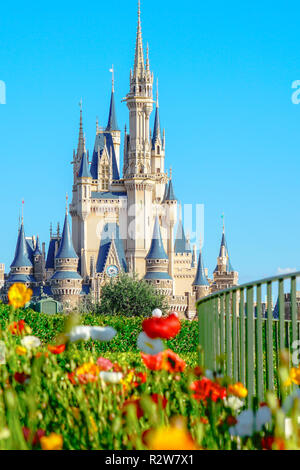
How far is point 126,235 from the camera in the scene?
77.9m

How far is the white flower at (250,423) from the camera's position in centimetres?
386

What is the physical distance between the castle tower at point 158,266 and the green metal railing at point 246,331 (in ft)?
214

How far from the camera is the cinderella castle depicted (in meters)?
73.3

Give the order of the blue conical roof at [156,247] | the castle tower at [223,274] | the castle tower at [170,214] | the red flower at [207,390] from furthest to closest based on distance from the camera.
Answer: the castle tower at [223,274]
the castle tower at [170,214]
the blue conical roof at [156,247]
the red flower at [207,390]

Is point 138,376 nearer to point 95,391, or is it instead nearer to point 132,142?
point 95,391

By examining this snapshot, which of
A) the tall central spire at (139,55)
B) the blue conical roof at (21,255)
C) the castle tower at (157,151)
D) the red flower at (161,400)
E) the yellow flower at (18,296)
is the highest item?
the tall central spire at (139,55)

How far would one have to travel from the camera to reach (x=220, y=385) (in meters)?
4.47

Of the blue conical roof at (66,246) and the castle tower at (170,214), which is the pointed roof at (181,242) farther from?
the blue conical roof at (66,246)

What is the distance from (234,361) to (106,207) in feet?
241

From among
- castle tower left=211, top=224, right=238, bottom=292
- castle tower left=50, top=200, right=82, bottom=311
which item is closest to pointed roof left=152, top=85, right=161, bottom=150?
castle tower left=211, top=224, right=238, bottom=292

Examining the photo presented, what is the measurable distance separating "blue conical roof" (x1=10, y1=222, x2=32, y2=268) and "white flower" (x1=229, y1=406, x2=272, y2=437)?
72.2 m

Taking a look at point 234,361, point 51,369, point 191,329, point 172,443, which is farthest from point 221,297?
point 191,329

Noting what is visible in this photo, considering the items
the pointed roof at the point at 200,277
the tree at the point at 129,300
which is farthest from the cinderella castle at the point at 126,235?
the tree at the point at 129,300

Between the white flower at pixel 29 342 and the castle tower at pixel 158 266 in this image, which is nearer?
the white flower at pixel 29 342
